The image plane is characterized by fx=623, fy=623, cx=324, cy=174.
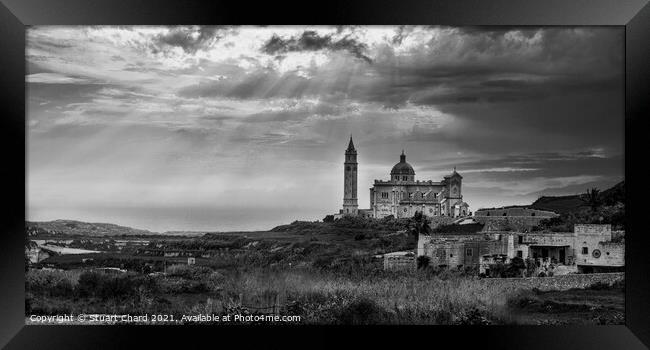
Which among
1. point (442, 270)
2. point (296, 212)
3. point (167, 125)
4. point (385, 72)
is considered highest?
point (385, 72)

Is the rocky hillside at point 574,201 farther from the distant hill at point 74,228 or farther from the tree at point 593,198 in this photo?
the distant hill at point 74,228

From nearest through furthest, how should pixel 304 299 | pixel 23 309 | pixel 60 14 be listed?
1. pixel 60 14
2. pixel 23 309
3. pixel 304 299

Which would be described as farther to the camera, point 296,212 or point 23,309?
point 296,212

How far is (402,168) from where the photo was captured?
825 cm

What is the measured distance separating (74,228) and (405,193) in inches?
173

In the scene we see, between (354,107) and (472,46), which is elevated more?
(472,46)

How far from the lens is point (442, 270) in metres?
8.27

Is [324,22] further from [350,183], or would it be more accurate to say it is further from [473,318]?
[473,318]

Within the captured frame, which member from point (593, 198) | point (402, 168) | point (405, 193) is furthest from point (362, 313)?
point (593, 198)

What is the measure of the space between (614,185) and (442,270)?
247 centimetres

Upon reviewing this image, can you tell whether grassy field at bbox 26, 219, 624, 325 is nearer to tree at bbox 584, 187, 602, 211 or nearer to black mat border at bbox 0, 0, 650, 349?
black mat border at bbox 0, 0, 650, 349

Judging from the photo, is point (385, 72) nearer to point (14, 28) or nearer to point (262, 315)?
point (262, 315)

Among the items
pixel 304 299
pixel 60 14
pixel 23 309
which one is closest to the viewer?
pixel 60 14

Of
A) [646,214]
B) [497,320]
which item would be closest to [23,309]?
[497,320]
